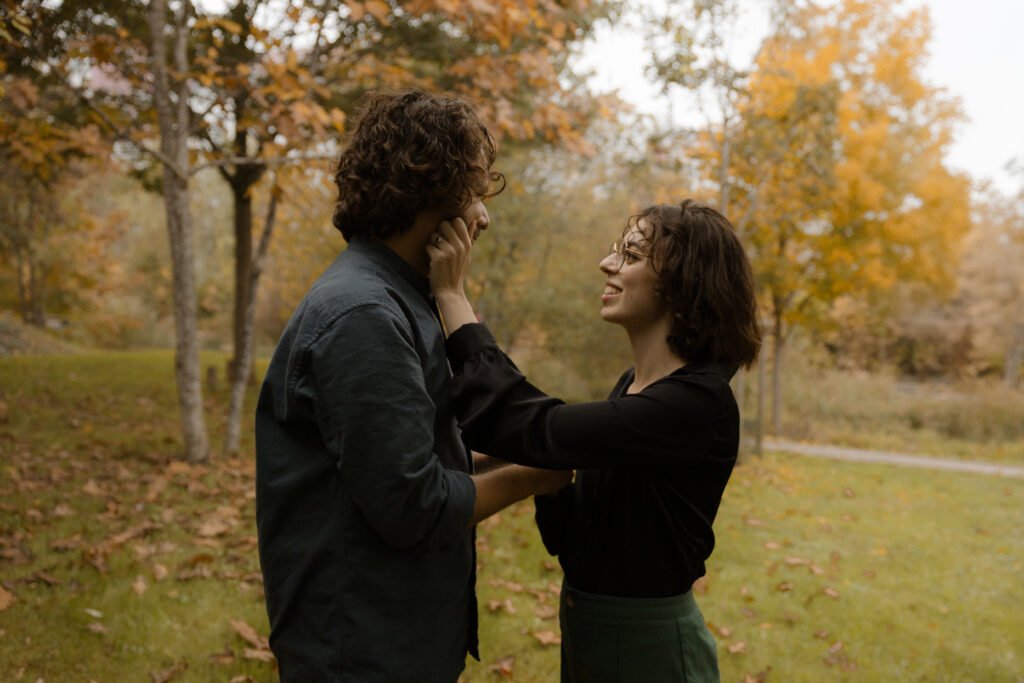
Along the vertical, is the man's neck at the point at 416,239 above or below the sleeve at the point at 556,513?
above

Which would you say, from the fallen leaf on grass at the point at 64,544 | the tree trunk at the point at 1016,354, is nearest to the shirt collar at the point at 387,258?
the fallen leaf on grass at the point at 64,544

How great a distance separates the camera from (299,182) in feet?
46.5

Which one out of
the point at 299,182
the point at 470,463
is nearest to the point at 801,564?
the point at 470,463

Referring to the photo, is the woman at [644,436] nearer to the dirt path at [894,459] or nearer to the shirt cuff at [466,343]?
the shirt cuff at [466,343]

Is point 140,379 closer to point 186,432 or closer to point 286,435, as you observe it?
point 186,432

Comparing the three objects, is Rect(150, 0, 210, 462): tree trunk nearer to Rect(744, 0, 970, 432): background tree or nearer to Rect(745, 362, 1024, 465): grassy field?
Rect(744, 0, 970, 432): background tree

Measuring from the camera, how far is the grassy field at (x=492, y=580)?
387 centimetres

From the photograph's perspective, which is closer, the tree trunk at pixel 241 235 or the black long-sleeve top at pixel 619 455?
the black long-sleeve top at pixel 619 455

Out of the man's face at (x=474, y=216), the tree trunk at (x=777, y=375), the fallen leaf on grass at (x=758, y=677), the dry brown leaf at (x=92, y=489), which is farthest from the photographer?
the tree trunk at (x=777, y=375)

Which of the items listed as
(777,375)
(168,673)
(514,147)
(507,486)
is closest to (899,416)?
(777,375)

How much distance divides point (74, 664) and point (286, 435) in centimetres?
291

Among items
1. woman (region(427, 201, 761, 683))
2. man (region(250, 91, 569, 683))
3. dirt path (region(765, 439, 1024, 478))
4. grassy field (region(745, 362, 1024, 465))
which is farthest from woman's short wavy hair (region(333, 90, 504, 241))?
grassy field (region(745, 362, 1024, 465))

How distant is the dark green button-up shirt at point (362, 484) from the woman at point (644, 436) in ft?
0.50

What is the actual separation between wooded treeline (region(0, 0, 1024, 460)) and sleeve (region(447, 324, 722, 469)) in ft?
9.67
